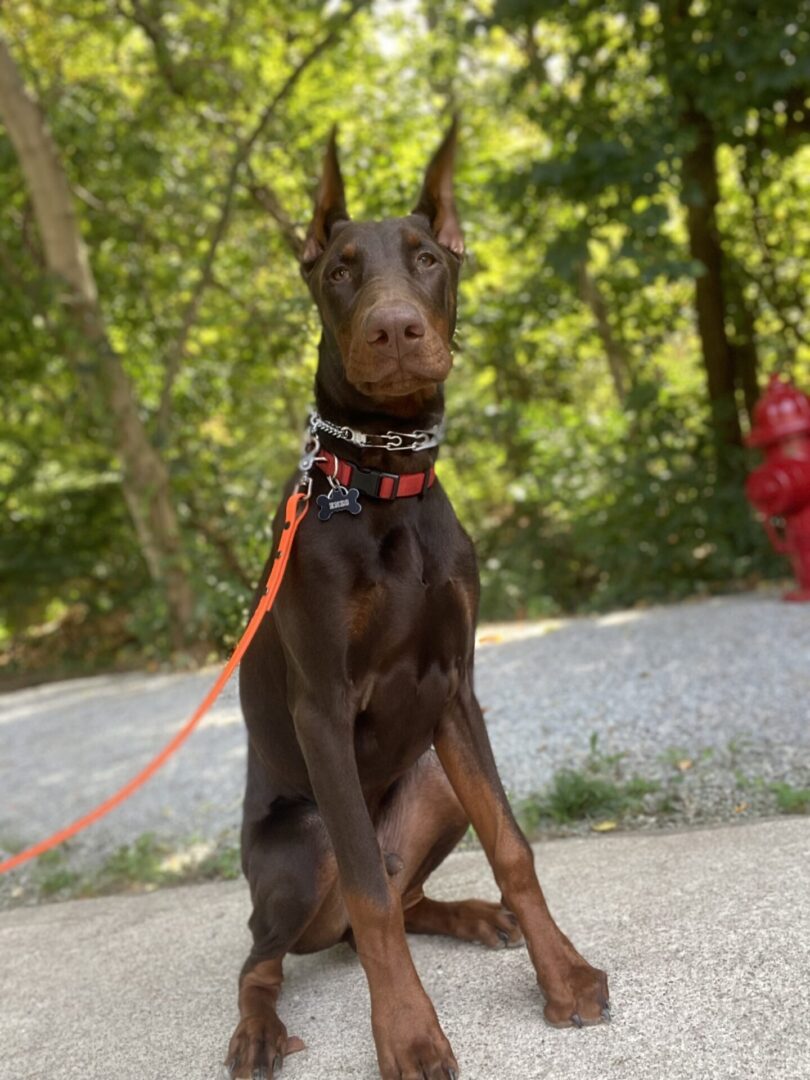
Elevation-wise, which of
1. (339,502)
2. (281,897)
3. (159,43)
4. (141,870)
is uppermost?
(159,43)

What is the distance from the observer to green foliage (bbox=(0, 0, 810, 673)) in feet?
29.0

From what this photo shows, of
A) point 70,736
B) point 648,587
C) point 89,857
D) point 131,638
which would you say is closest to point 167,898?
point 89,857

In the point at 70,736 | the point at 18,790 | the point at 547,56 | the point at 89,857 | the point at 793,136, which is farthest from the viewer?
the point at 547,56

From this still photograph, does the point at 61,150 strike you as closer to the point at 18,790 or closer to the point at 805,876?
the point at 18,790

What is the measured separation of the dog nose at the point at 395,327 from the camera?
238 cm

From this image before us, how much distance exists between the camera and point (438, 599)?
8.68 ft

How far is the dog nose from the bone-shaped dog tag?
387 millimetres

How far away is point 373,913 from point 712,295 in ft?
29.8

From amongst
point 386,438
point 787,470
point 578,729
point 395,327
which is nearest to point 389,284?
point 395,327

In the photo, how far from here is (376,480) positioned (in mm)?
2631

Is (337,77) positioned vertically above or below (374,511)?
above

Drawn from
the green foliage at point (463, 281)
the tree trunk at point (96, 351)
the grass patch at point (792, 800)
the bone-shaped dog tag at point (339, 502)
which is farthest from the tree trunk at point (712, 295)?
Result: the bone-shaped dog tag at point (339, 502)

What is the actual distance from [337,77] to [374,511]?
36.5 feet

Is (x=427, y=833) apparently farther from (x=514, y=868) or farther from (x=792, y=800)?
(x=792, y=800)
